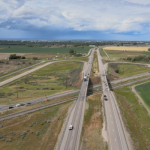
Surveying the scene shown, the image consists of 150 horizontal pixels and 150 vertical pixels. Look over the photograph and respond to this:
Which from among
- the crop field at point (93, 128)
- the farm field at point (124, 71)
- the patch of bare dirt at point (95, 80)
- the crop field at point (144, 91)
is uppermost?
the farm field at point (124, 71)

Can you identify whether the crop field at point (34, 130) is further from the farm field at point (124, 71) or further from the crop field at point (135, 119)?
the farm field at point (124, 71)

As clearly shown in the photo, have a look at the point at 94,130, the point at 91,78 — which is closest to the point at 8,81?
the point at 91,78

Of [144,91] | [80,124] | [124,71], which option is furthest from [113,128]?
[124,71]

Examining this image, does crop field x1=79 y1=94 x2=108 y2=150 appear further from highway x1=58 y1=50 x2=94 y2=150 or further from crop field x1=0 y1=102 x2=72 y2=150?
crop field x1=0 y1=102 x2=72 y2=150

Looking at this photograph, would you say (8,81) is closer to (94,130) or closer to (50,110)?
(50,110)

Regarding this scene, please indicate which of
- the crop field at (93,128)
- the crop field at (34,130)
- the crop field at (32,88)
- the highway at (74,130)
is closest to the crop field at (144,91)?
the crop field at (93,128)

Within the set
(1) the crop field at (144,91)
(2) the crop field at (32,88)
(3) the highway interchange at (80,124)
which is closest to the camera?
(3) the highway interchange at (80,124)

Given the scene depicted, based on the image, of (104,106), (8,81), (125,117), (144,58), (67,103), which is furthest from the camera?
(144,58)
